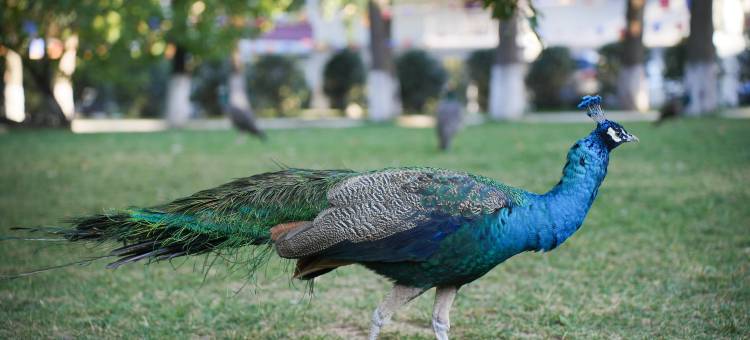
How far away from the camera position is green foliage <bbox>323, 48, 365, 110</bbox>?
3019 centimetres

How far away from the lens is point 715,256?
247 inches

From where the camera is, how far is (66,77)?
23188 mm

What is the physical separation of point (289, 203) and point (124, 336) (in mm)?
1469

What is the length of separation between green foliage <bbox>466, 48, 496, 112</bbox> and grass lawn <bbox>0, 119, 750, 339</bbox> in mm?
17644

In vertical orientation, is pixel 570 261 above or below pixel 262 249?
below

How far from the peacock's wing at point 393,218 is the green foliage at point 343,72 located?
87.3ft

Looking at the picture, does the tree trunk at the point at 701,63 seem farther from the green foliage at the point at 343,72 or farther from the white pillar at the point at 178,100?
the white pillar at the point at 178,100

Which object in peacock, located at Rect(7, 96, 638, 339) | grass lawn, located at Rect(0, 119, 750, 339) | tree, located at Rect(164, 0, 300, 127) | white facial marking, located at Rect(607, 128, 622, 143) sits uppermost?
tree, located at Rect(164, 0, 300, 127)

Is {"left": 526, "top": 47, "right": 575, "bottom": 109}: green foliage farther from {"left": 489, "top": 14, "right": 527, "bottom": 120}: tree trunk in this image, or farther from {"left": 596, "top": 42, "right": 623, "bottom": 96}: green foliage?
{"left": 489, "top": 14, "right": 527, "bottom": 120}: tree trunk

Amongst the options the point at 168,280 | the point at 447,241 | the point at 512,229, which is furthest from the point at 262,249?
the point at 168,280

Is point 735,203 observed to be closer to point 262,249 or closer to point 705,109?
point 262,249

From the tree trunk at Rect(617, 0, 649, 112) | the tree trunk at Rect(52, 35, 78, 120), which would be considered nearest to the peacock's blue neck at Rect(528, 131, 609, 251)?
the tree trunk at Rect(52, 35, 78, 120)

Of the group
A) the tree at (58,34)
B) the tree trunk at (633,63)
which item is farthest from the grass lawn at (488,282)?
the tree trunk at (633,63)

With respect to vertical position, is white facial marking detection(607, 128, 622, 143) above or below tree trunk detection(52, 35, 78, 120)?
below
